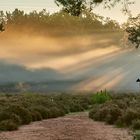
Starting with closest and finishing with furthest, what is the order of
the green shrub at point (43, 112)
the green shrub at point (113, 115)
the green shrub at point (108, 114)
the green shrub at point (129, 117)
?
the green shrub at point (129, 117), the green shrub at point (113, 115), the green shrub at point (108, 114), the green shrub at point (43, 112)

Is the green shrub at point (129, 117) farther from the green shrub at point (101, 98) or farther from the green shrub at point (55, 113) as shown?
the green shrub at point (101, 98)

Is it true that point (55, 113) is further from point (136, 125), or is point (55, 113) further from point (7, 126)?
point (136, 125)

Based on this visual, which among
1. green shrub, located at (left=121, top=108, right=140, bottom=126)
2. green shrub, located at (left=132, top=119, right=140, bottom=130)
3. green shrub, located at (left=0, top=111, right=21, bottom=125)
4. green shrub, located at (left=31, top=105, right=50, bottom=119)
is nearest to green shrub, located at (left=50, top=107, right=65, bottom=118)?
green shrub, located at (left=31, top=105, right=50, bottom=119)

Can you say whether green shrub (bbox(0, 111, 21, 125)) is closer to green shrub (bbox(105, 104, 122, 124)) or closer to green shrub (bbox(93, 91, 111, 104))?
green shrub (bbox(105, 104, 122, 124))

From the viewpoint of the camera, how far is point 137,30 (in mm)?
34844

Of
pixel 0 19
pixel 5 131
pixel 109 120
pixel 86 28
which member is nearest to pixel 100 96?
pixel 0 19

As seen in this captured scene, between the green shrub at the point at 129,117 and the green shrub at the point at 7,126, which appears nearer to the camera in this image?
the green shrub at the point at 7,126

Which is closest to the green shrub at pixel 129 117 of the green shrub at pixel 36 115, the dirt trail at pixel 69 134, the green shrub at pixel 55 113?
the dirt trail at pixel 69 134

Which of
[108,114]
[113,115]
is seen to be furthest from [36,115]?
[113,115]

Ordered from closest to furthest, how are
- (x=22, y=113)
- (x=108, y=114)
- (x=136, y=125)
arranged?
(x=136, y=125), (x=108, y=114), (x=22, y=113)

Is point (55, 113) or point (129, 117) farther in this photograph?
Result: point (55, 113)

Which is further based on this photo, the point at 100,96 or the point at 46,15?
the point at 46,15

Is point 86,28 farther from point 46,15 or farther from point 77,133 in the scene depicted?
point 77,133

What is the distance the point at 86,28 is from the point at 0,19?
311ft
